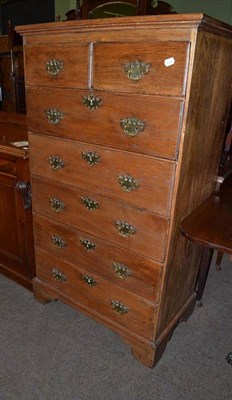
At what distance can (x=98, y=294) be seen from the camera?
168 cm

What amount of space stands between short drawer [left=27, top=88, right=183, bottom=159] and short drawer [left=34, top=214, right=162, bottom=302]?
0.51 metres

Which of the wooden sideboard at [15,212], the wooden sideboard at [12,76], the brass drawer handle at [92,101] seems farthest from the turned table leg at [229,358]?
the wooden sideboard at [12,76]

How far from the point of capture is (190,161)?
1248mm

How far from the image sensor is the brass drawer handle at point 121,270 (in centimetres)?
148

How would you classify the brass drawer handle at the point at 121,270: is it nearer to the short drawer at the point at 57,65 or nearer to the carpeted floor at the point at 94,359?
the carpeted floor at the point at 94,359

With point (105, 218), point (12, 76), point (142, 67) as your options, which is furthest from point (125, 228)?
point (12, 76)

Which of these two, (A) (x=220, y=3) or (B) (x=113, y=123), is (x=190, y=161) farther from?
(A) (x=220, y=3)

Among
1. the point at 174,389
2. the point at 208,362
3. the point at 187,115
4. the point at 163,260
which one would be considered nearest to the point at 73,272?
the point at 163,260

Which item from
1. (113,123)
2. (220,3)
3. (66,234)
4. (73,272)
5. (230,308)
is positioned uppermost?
(220,3)

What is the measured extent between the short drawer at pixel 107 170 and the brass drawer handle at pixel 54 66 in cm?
31

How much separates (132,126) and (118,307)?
3.11 ft

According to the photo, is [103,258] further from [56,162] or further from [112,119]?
[112,119]

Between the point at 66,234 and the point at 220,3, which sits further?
the point at 220,3

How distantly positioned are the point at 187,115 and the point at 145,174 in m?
0.29
